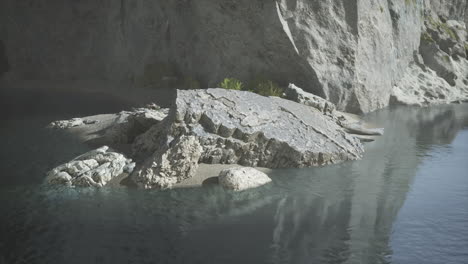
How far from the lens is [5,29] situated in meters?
45.9

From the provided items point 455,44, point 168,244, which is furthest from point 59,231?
point 455,44

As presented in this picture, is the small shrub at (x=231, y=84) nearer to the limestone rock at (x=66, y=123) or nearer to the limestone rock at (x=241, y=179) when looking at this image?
the limestone rock at (x=66, y=123)

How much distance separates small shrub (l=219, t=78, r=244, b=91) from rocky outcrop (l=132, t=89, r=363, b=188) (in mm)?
7709

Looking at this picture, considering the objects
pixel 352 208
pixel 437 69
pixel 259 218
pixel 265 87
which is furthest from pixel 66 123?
pixel 437 69

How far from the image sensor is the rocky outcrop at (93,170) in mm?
14945

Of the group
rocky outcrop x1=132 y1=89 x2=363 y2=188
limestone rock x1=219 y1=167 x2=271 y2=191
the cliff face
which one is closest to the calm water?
limestone rock x1=219 y1=167 x2=271 y2=191

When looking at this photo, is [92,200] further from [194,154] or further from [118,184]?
[194,154]

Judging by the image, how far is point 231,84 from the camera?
27.2 metres

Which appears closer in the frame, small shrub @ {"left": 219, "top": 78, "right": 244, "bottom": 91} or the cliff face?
small shrub @ {"left": 219, "top": 78, "right": 244, "bottom": 91}

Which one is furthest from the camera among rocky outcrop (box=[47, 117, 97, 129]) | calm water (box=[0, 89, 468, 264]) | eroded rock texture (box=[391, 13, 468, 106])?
eroded rock texture (box=[391, 13, 468, 106])

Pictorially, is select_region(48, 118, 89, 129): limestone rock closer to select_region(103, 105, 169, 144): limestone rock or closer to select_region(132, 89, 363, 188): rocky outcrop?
select_region(103, 105, 169, 144): limestone rock

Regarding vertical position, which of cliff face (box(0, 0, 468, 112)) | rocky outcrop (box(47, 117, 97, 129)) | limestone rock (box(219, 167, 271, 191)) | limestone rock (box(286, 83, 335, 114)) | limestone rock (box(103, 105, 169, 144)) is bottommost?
limestone rock (box(219, 167, 271, 191))

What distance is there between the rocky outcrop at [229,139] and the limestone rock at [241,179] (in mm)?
1249

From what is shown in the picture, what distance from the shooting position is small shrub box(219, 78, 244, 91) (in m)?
27.0
